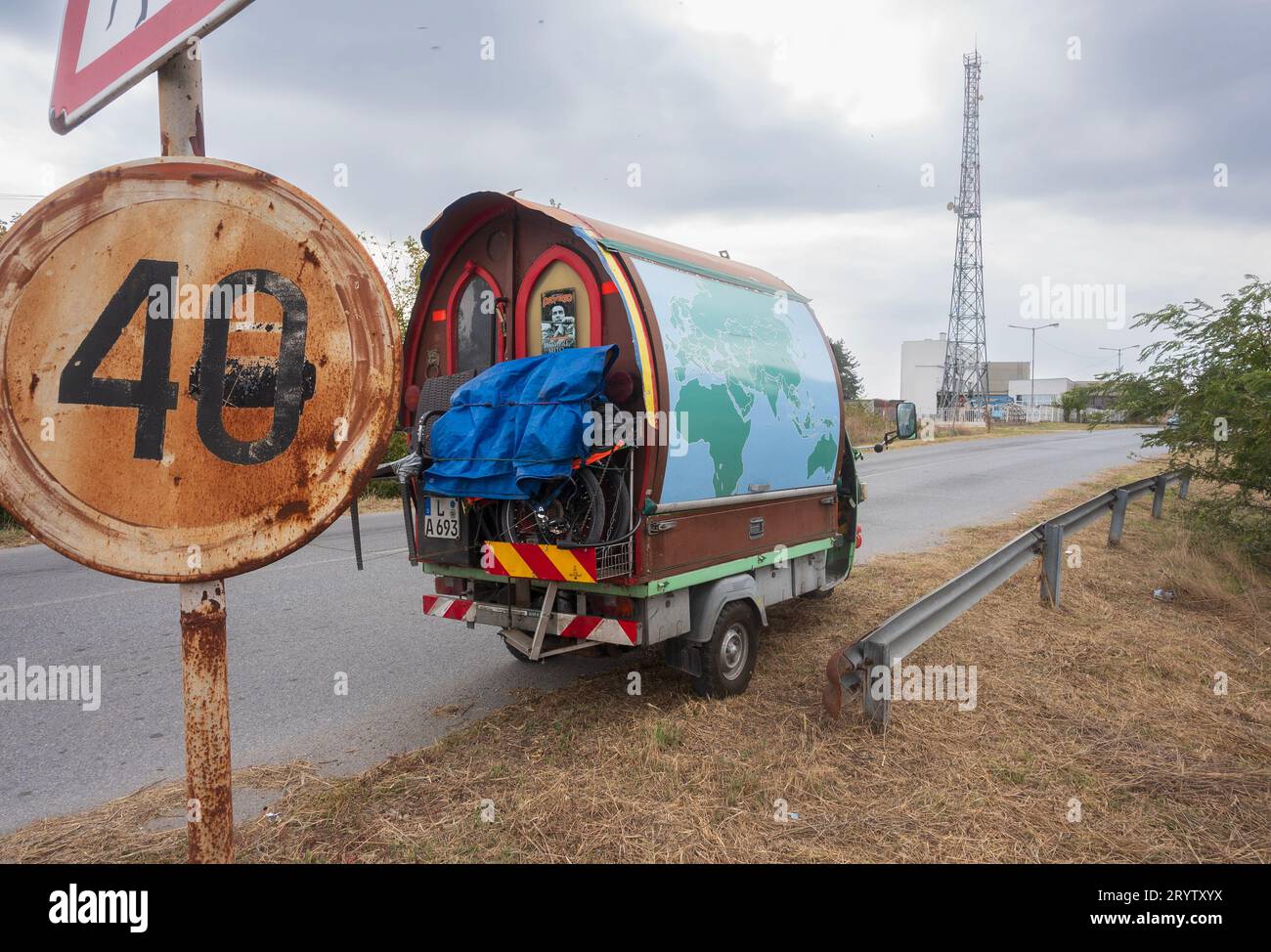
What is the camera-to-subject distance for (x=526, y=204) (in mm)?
4555

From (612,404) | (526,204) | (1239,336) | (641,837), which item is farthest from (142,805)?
(1239,336)

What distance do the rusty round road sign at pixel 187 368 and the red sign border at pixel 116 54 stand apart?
0.18m

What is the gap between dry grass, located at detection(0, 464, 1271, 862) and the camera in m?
3.27

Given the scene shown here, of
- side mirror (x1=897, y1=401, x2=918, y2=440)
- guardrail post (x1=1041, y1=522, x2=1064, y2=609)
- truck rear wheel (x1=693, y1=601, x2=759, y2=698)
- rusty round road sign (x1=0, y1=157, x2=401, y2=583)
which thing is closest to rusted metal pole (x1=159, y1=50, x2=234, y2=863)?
rusty round road sign (x1=0, y1=157, x2=401, y2=583)

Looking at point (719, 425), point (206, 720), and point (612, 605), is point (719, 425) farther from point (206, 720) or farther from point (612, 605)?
point (206, 720)

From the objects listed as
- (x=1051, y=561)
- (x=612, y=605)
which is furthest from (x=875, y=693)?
(x=1051, y=561)

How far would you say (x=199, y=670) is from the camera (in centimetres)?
187

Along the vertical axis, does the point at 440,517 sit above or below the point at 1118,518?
above

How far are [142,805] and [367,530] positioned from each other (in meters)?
8.38

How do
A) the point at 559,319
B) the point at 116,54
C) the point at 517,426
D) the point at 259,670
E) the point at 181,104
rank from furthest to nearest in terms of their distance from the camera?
the point at 259,670 < the point at 559,319 < the point at 517,426 < the point at 181,104 < the point at 116,54

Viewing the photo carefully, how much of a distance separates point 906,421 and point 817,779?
360 cm

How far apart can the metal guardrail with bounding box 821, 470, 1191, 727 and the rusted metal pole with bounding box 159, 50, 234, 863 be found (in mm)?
3136

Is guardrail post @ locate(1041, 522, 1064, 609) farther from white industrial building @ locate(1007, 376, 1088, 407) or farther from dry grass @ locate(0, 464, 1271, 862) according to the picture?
white industrial building @ locate(1007, 376, 1088, 407)

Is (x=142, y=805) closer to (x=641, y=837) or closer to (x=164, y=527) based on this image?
(x=641, y=837)
